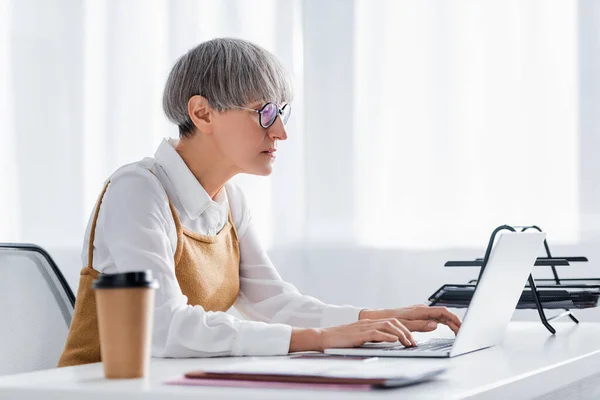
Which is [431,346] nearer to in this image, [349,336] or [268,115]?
[349,336]

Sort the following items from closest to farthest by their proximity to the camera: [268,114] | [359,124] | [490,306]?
[490,306]
[268,114]
[359,124]

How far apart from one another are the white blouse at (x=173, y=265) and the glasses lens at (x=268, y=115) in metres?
0.15

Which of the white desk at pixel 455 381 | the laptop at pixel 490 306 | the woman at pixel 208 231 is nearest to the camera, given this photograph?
the white desk at pixel 455 381

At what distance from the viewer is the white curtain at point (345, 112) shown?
2.54m

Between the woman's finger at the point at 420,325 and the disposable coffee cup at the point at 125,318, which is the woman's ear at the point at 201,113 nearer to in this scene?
the woman's finger at the point at 420,325

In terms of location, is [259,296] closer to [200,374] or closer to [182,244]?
[182,244]

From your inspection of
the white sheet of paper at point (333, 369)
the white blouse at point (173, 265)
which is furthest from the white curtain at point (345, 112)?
the white sheet of paper at point (333, 369)

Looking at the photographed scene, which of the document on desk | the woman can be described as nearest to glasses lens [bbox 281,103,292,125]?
the woman

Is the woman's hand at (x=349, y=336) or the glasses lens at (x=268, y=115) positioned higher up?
the glasses lens at (x=268, y=115)

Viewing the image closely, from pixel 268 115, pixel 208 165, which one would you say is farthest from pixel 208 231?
pixel 268 115

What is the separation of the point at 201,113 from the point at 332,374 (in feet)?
2.78

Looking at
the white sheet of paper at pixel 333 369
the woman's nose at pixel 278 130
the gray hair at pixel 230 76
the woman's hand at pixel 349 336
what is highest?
the gray hair at pixel 230 76

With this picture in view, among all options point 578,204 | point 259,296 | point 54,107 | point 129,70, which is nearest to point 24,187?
point 54,107

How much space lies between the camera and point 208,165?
1.60 meters
